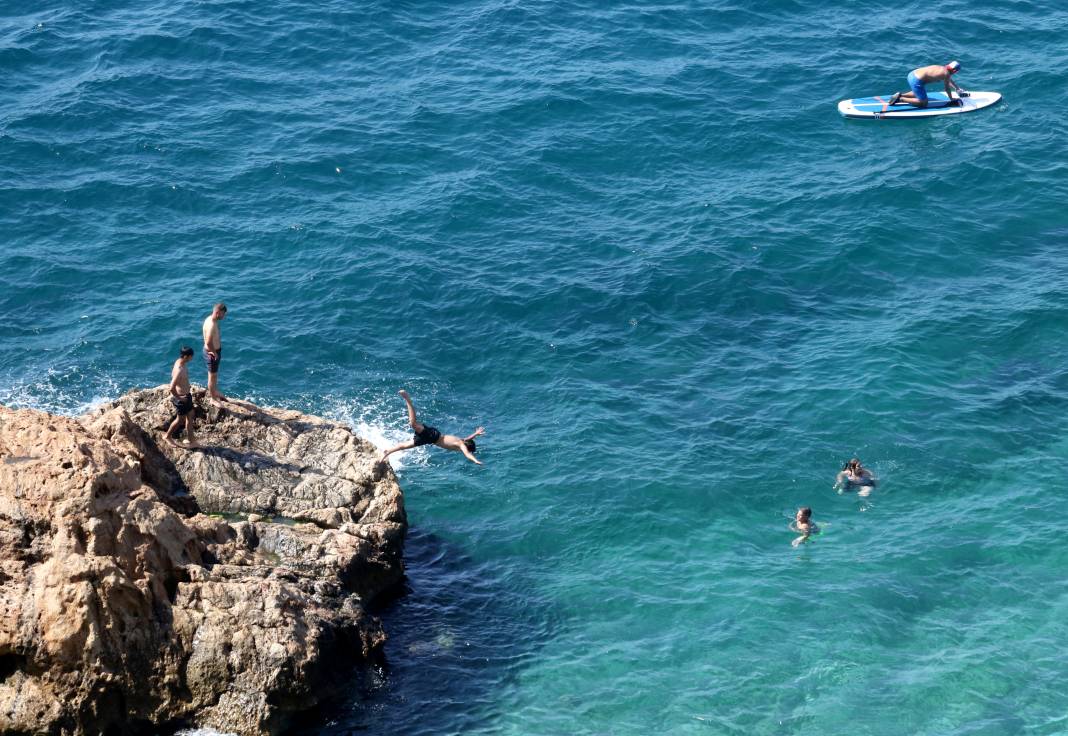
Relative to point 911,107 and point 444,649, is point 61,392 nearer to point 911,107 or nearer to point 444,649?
point 444,649

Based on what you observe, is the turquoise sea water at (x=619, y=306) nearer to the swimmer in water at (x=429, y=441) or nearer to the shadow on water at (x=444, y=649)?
the shadow on water at (x=444, y=649)

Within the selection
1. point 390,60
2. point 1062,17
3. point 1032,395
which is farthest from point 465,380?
point 1062,17

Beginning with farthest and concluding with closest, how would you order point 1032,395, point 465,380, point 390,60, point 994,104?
point 390,60 < point 994,104 < point 465,380 < point 1032,395

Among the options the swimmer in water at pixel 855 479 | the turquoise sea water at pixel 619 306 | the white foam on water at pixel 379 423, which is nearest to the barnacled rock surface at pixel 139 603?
the turquoise sea water at pixel 619 306

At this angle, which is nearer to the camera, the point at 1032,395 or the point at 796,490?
the point at 796,490

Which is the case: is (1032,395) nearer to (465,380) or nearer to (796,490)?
(796,490)

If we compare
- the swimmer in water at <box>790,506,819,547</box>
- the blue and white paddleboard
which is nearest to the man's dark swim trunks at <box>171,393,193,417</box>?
the swimmer in water at <box>790,506,819,547</box>

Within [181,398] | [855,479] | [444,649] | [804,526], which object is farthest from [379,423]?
[855,479]

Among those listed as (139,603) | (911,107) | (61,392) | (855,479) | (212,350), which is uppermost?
(212,350)
